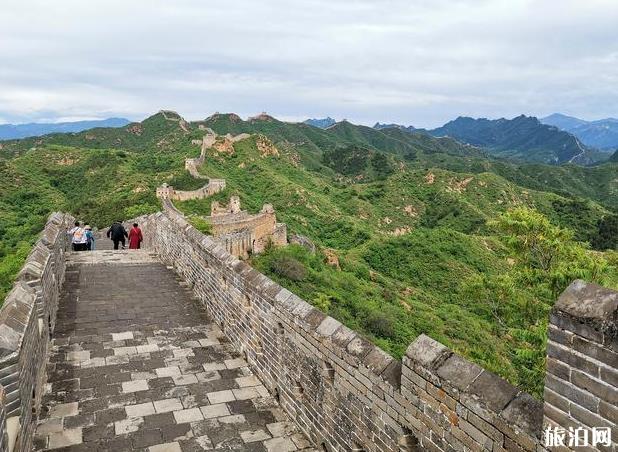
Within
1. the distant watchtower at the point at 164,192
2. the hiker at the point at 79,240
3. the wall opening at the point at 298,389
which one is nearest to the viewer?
the wall opening at the point at 298,389

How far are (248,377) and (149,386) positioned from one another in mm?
1192

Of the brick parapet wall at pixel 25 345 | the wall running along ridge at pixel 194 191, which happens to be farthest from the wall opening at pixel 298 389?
the wall running along ridge at pixel 194 191

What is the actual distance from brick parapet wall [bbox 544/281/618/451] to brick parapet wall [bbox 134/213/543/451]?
28 cm

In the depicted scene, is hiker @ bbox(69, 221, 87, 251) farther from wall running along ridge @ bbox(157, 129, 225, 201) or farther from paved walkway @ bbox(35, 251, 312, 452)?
wall running along ridge @ bbox(157, 129, 225, 201)

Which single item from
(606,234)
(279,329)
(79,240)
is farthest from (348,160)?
(279,329)

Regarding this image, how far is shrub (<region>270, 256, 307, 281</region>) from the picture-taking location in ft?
81.9

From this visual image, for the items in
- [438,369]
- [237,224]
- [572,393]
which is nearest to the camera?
[572,393]

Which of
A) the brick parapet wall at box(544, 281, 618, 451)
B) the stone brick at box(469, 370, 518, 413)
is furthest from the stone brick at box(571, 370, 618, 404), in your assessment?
the stone brick at box(469, 370, 518, 413)

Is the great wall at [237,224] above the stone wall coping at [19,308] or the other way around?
the other way around

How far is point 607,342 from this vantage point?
8.23 feet

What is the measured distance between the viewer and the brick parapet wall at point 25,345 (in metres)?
4.23

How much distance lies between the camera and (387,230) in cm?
5375

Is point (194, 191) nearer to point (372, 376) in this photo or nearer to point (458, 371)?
point (372, 376)

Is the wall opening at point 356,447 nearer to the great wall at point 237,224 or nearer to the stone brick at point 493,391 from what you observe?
the stone brick at point 493,391
